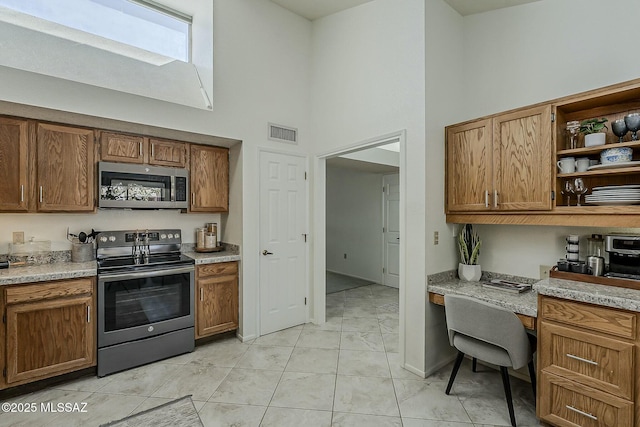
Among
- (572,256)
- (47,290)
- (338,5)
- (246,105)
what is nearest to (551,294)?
(572,256)

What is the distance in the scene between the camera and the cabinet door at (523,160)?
7.15ft

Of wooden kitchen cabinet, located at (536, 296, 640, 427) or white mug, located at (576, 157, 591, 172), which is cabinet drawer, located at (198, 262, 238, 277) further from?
white mug, located at (576, 157, 591, 172)

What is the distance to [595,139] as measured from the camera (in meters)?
2.02

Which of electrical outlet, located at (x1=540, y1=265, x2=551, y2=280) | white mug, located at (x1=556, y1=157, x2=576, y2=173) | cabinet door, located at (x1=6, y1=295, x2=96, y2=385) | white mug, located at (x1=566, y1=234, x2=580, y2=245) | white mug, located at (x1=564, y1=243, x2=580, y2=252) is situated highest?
white mug, located at (x1=556, y1=157, x2=576, y2=173)

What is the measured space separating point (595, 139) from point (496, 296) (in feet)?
4.16

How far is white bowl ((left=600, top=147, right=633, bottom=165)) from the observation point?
1.91 meters

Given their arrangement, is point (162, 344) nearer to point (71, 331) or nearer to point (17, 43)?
point (71, 331)

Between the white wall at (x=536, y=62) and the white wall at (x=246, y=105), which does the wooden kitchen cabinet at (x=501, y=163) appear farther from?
the white wall at (x=246, y=105)

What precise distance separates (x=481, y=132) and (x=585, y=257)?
4.02 feet

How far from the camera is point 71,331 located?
8.29 ft

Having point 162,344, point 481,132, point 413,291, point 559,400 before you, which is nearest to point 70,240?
point 162,344

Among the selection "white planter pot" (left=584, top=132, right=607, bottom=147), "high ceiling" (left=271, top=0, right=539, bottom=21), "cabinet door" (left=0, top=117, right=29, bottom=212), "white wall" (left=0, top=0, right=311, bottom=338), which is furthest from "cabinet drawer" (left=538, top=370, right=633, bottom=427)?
"cabinet door" (left=0, top=117, right=29, bottom=212)

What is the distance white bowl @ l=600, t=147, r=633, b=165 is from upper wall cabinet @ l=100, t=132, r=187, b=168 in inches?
143

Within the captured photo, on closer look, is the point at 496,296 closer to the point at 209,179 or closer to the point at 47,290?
the point at 209,179
